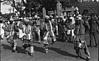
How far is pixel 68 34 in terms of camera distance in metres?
13.9

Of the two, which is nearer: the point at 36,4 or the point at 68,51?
the point at 68,51

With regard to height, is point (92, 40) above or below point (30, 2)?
below

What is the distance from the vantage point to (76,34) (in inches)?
376

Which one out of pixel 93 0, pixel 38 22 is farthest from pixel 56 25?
pixel 93 0

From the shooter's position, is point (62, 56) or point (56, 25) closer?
point (62, 56)

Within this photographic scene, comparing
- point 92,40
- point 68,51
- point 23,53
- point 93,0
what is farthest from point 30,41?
point 93,0

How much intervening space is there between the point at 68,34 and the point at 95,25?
7.19ft

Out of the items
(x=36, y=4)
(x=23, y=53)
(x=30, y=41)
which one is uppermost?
(x=36, y=4)

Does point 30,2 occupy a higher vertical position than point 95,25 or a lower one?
higher

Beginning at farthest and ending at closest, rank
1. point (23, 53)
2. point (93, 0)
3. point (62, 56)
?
point (93, 0) → point (23, 53) → point (62, 56)

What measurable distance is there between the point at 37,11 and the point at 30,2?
3.79 feet

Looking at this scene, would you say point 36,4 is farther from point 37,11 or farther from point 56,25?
point 56,25

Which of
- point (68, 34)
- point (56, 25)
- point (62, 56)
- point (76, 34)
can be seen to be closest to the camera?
point (76, 34)

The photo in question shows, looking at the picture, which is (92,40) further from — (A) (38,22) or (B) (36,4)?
(B) (36,4)
